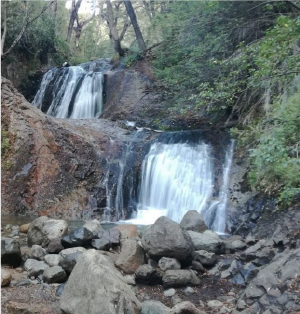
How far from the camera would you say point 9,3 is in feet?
54.1

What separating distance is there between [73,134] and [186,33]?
5425 millimetres

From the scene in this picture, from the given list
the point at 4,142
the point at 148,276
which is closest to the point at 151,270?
the point at 148,276

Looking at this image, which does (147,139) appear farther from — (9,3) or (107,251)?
(9,3)

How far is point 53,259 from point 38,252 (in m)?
0.41

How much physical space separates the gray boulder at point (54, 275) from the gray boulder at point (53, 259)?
1.15 feet

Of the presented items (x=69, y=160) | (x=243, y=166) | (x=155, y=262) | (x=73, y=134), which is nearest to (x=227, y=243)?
(x=155, y=262)

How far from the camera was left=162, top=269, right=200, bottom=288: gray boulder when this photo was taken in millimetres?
5636

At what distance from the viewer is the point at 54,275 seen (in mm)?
5465

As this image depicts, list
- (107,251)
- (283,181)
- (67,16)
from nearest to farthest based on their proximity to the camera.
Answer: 1. (107,251)
2. (283,181)
3. (67,16)

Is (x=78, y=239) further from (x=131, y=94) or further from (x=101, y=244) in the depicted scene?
(x=131, y=94)

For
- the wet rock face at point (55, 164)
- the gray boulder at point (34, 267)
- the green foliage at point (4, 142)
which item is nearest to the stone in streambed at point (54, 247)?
the gray boulder at point (34, 267)

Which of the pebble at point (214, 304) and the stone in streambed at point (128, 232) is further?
the stone in streambed at point (128, 232)

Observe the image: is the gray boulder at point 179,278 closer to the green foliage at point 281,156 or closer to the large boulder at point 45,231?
the green foliage at point 281,156

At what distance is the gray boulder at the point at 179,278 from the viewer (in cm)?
564
